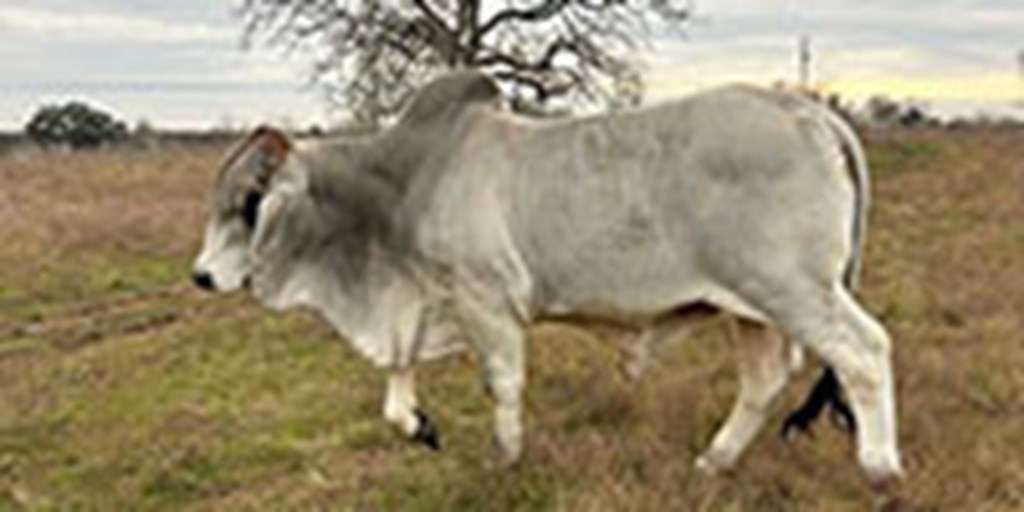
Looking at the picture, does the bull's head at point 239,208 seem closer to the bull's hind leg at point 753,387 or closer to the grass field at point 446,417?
the grass field at point 446,417

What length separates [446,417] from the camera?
7766 mm

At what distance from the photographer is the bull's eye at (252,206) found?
240 inches

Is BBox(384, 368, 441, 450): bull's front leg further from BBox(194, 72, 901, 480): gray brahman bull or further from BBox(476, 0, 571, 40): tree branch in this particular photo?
BBox(476, 0, 571, 40): tree branch

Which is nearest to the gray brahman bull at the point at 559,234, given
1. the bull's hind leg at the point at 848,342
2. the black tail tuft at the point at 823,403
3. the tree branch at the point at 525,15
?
the bull's hind leg at the point at 848,342

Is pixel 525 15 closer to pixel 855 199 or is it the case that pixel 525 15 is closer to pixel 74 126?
pixel 855 199

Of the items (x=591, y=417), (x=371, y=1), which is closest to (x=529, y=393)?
(x=591, y=417)

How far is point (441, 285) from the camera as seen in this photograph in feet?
19.5

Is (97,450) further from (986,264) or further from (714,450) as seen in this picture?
(986,264)

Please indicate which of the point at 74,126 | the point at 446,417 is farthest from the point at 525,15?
the point at 74,126

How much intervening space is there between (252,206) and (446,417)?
220 cm

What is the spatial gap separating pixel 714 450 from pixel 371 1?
14971 millimetres

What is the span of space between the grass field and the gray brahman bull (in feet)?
1.21

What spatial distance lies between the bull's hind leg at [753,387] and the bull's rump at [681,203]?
0.81 m

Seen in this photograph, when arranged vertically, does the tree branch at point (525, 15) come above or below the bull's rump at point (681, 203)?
below
